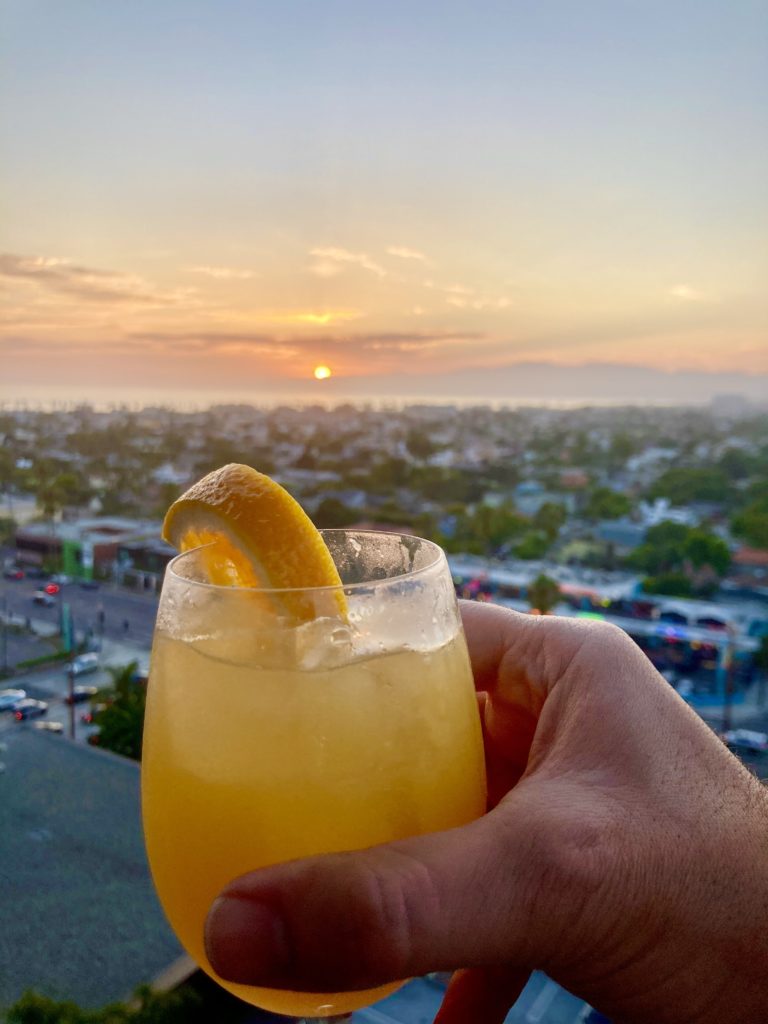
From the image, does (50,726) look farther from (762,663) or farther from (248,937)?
(762,663)

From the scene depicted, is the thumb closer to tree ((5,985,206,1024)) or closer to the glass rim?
the glass rim

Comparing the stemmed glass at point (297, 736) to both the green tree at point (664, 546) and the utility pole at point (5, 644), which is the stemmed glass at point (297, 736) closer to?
the utility pole at point (5, 644)

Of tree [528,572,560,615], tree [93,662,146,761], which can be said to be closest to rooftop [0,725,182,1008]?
tree [93,662,146,761]

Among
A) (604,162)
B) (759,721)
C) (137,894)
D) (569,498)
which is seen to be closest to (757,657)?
(759,721)

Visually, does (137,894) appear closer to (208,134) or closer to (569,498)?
(208,134)

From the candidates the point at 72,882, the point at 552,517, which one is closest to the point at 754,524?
the point at 552,517

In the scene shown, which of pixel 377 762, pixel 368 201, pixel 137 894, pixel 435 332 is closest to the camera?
pixel 377 762
